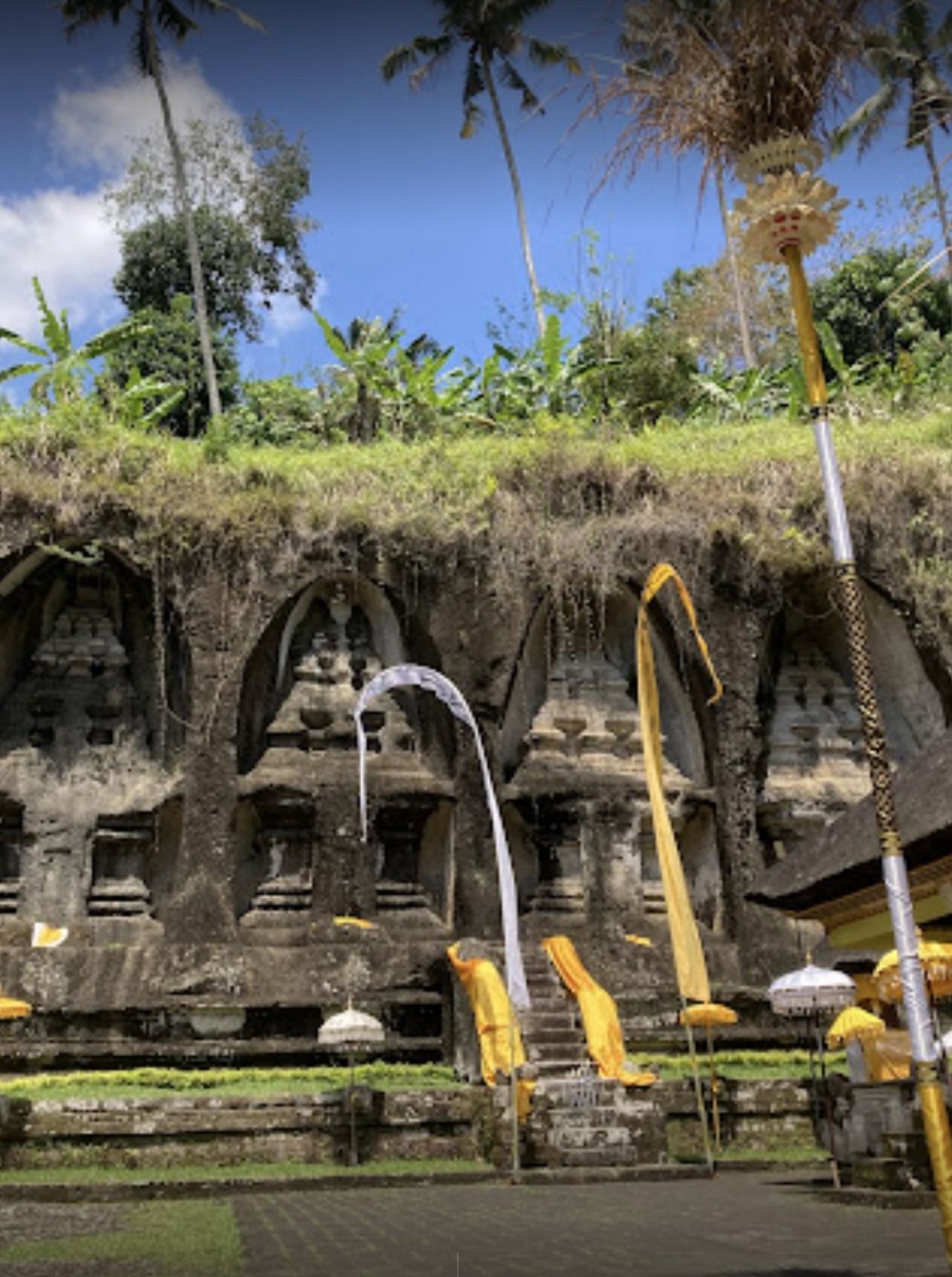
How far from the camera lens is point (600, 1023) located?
478 inches

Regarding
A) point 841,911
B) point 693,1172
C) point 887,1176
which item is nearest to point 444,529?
point 693,1172

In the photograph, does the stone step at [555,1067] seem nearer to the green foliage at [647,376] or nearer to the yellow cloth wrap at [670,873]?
the yellow cloth wrap at [670,873]

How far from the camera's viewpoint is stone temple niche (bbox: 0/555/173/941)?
1611 centimetres

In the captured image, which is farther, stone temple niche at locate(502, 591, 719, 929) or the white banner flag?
stone temple niche at locate(502, 591, 719, 929)

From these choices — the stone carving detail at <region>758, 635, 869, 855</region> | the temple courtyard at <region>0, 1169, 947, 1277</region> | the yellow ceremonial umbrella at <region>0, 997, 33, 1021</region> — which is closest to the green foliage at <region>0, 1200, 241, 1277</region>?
the temple courtyard at <region>0, 1169, 947, 1277</region>

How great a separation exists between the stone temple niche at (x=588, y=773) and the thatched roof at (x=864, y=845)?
10.3 metres

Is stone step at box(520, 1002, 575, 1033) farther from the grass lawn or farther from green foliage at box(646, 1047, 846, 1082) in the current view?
the grass lawn

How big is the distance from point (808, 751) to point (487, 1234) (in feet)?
39.7

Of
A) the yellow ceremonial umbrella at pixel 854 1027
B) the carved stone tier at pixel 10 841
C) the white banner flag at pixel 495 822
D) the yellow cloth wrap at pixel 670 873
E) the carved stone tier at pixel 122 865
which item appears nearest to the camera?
the yellow cloth wrap at pixel 670 873

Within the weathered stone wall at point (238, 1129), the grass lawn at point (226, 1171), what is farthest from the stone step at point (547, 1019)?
the grass lawn at point (226, 1171)

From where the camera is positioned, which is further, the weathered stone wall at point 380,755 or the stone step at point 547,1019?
the weathered stone wall at point 380,755

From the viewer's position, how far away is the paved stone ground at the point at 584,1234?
5.54m

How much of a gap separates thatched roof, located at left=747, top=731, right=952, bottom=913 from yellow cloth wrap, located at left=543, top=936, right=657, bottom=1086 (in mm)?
6141

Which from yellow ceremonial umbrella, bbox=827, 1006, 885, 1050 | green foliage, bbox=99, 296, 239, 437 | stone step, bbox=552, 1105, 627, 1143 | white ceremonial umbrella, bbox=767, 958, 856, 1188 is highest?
green foliage, bbox=99, 296, 239, 437
